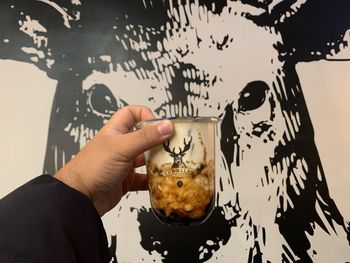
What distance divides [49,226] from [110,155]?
0.15 metres

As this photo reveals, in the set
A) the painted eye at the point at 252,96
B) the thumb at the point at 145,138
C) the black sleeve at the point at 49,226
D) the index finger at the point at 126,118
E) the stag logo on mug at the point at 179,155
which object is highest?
the painted eye at the point at 252,96

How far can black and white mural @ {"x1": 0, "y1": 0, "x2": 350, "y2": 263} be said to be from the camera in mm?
1082

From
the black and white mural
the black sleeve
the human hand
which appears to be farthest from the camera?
the black and white mural

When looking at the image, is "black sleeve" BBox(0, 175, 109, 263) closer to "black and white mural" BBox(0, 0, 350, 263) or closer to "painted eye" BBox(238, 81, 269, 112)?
"black and white mural" BBox(0, 0, 350, 263)

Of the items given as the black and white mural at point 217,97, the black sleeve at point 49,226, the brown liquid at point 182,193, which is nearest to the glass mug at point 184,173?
the brown liquid at point 182,193

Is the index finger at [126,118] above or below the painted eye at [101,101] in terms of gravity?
below

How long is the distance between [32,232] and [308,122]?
760mm

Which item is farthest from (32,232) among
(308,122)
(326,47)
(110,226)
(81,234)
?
(326,47)

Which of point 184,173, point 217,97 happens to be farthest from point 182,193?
point 217,97

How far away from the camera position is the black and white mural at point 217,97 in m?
1.08

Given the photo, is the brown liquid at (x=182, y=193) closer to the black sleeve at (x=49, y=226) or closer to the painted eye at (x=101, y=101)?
the black sleeve at (x=49, y=226)

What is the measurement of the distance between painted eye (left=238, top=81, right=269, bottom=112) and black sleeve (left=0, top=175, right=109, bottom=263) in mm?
565

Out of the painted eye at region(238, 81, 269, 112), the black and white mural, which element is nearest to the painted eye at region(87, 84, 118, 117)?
the black and white mural

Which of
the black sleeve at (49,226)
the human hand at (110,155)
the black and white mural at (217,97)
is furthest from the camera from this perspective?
the black and white mural at (217,97)
